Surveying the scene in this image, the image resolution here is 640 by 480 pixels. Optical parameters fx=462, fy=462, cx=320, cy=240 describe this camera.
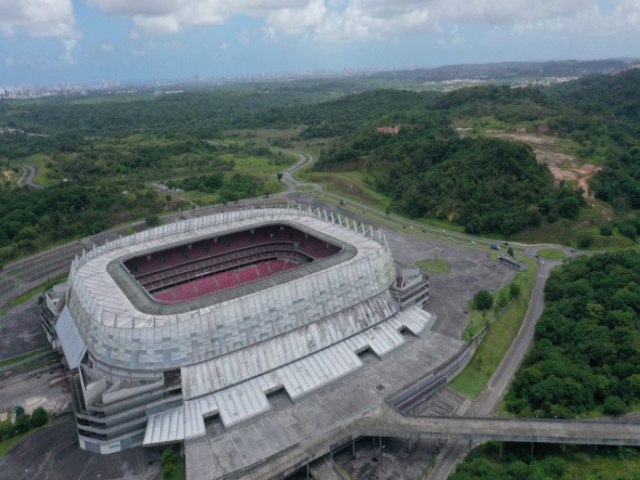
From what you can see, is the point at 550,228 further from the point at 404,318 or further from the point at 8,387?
the point at 8,387

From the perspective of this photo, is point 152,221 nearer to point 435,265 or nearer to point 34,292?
point 34,292

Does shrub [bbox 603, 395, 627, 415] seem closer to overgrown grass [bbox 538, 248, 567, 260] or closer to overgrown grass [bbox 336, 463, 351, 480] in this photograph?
overgrown grass [bbox 336, 463, 351, 480]

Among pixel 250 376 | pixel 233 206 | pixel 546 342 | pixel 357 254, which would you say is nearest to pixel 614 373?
pixel 546 342

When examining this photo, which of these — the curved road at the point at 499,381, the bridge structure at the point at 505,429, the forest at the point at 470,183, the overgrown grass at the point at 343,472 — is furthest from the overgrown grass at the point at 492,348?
the forest at the point at 470,183

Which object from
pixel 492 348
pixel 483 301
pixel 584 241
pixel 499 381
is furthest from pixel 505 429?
pixel 584 241

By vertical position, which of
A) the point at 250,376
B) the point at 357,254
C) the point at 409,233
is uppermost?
the point at 357,254

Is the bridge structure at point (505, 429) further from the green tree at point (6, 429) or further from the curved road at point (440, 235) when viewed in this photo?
the green tree at point (6, 429)
